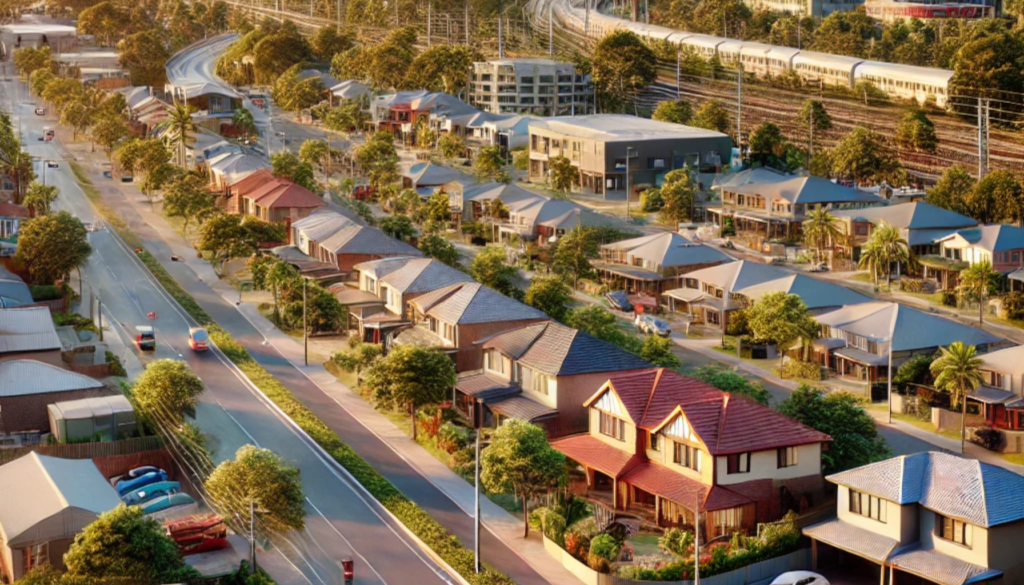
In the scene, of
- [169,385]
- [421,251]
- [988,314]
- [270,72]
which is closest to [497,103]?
[270,72]

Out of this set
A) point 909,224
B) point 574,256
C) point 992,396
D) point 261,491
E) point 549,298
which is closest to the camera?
point 261,491

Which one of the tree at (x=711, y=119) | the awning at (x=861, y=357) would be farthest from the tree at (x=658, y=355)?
the tree at (x=711, y=119)

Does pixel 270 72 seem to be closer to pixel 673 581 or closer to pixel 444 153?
pixel 444 153

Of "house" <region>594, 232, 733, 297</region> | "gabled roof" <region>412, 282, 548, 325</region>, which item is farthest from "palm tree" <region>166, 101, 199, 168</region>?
"gabled roof" <region>412, 282, 548, 325</region>

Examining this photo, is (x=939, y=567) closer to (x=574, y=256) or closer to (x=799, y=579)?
(x=799, y=579)

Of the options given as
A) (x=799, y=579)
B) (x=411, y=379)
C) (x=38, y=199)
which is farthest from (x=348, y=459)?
(x=38, y=199)
